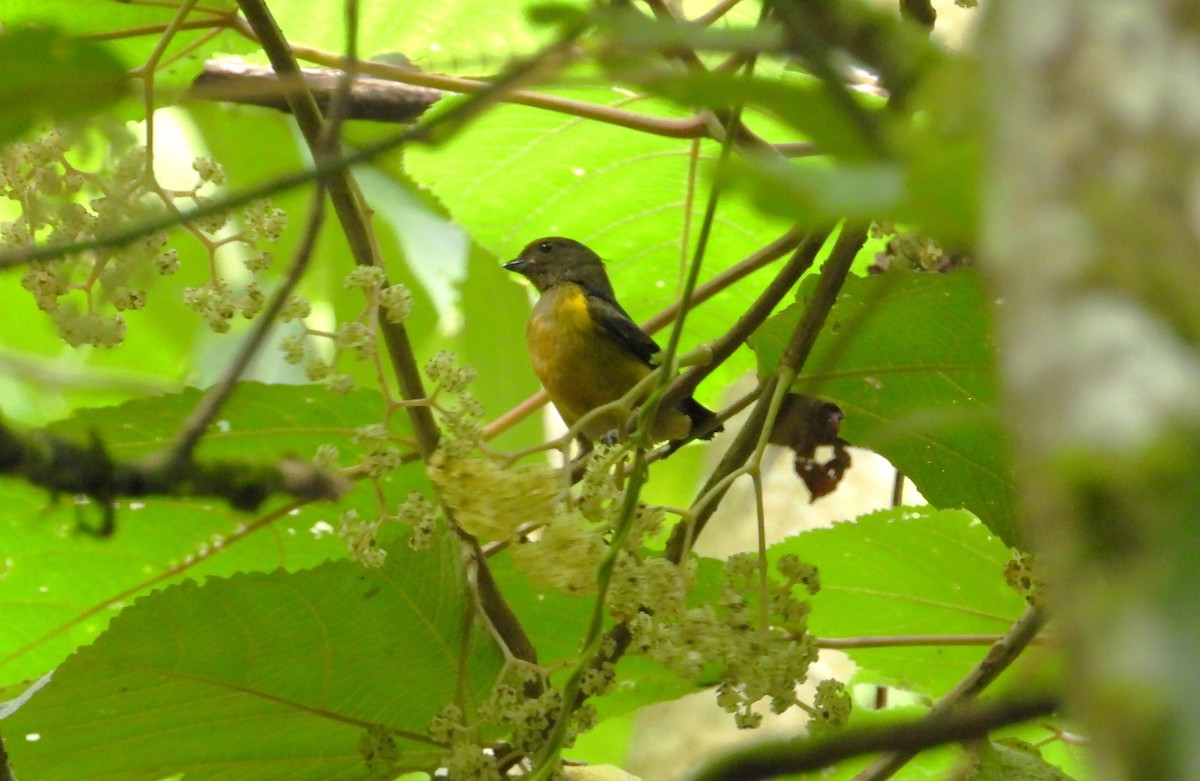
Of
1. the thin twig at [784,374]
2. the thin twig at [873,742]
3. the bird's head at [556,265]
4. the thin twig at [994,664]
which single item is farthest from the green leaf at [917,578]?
the thin twig at [873,742]

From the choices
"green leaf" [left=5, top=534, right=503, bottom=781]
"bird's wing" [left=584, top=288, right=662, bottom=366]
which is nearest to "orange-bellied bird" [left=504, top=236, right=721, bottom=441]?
"bird's wing" [left=584, top=288, right=662, bottom=366]

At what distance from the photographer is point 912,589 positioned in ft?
7.70

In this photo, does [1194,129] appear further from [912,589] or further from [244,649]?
[912,589]

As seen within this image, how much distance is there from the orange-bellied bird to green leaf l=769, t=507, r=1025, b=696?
1088mm

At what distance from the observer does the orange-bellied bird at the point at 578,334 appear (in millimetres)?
3637

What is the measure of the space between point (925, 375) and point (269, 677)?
1007 mm

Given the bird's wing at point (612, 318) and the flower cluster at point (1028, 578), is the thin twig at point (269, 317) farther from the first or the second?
the bird's wing at point (612, 318)

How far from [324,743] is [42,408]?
6.20 ft

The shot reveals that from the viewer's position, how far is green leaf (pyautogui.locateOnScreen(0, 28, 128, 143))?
2.18 ft

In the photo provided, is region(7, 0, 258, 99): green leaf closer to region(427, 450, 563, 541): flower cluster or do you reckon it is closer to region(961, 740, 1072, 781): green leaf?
region(427, 450, 563, 541): flower cluster

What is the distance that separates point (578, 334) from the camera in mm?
3801

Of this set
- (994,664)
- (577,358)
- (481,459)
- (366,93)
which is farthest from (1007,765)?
(577,358)

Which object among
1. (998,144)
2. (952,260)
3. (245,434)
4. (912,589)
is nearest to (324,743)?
(245,434)

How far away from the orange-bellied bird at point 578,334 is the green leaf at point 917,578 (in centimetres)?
109
